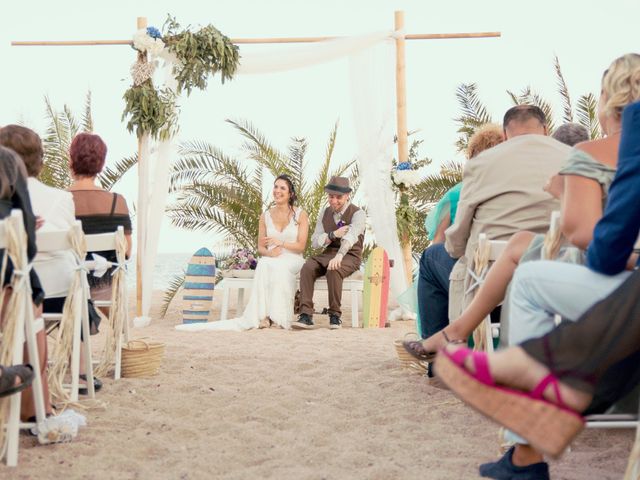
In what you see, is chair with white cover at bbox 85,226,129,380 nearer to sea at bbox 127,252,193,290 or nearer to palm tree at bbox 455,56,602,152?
palm tree at bbox 455,56,602,152

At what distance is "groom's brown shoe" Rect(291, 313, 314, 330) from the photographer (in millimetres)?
8523

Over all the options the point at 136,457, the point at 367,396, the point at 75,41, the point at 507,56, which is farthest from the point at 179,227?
the point at 507,56

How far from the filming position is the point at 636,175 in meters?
2.25

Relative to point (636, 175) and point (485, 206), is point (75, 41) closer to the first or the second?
point (485, 206)

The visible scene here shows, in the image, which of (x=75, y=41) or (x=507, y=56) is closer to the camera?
(x=75, y=41)

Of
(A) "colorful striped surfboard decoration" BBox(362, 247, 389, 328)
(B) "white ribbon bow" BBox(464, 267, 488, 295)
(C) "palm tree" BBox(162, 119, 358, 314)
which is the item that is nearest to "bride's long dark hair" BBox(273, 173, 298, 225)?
(A) "colorful striped surfboard decoration" BBox(362, 247, 389, 328)

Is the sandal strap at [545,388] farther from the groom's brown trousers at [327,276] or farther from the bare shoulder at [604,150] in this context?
the groom's brown trousers at [327,276]

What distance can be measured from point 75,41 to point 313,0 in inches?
591

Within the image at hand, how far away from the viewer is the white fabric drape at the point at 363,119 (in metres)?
8.72

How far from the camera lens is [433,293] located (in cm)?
495

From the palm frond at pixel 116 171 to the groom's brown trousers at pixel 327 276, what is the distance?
386 centimetres

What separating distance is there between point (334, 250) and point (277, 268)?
66cm

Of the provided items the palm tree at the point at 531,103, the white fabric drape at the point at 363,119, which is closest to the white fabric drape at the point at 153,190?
the white fabric drape at the point at 363,119

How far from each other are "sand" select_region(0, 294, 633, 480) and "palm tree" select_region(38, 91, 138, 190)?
6.21m
